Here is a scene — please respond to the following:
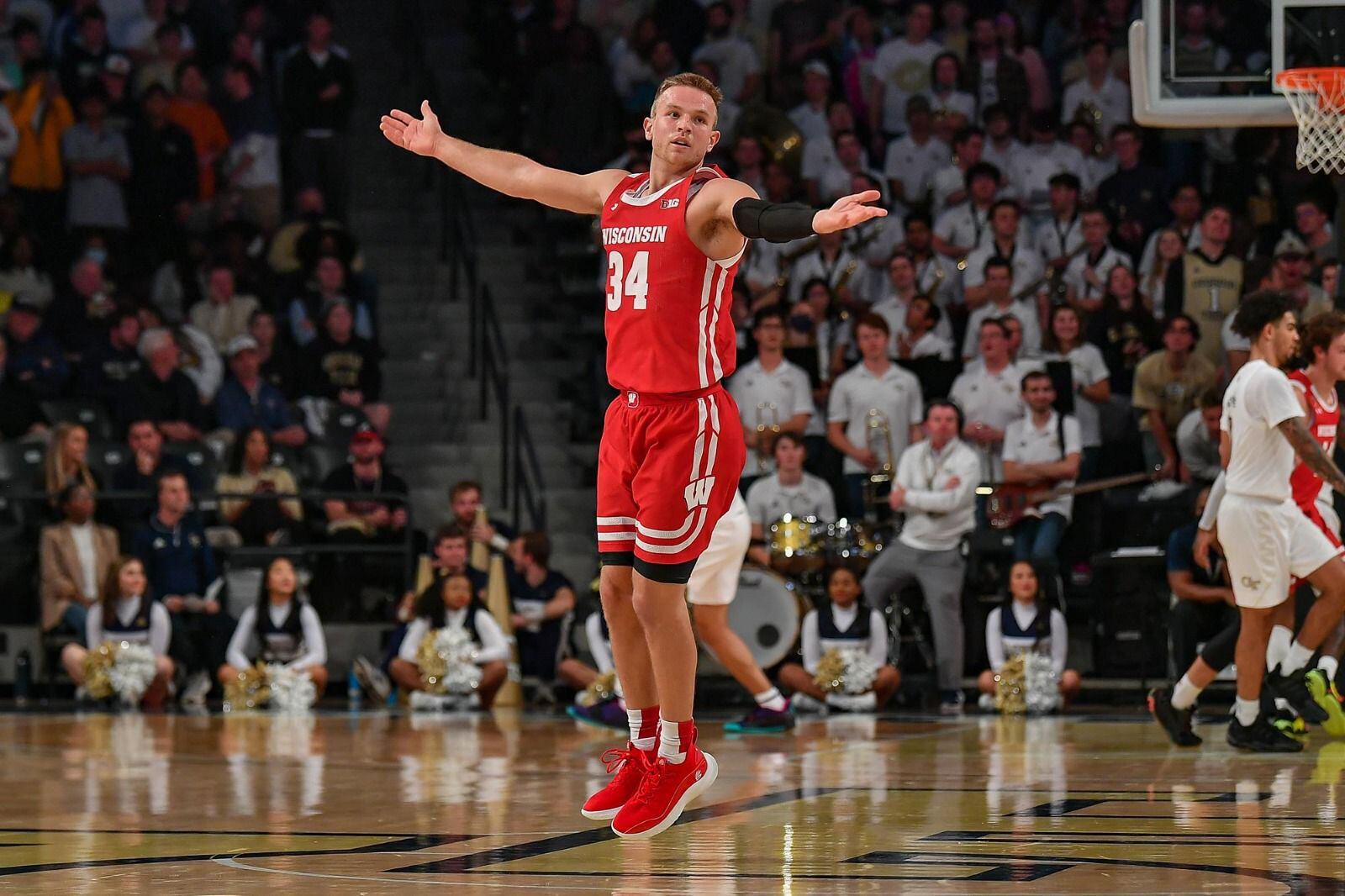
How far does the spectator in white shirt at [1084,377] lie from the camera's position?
48.2ft

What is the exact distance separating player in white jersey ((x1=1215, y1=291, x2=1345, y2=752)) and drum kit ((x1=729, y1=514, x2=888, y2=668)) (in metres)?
4.14

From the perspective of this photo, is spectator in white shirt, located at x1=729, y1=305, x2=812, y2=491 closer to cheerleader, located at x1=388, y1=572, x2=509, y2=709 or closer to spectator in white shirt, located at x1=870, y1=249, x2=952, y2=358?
spectator in white shirt, located at x1=870, y1=249, x2=952, y2=358

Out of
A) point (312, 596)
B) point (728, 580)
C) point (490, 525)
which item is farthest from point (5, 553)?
point (728, 580)

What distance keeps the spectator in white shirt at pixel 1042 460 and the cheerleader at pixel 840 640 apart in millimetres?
1171

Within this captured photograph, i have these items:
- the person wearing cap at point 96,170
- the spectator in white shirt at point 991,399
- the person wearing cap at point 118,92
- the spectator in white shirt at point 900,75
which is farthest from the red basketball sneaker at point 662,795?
the person wearing cap at point 118,92

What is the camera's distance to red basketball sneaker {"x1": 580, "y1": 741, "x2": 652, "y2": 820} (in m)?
6.64

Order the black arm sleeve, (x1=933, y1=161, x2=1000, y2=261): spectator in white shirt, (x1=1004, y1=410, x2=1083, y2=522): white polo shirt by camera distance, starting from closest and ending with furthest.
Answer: the black arm sleeve
(x1=1004, y1=410, x2=1083, y2=522): white polo shirt
(x1=933, y1=161, x2=1000, y2=261): spectator in white shirt

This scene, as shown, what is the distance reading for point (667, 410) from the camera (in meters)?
6.50

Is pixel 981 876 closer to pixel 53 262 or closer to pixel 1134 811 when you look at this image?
pixel 1134 811

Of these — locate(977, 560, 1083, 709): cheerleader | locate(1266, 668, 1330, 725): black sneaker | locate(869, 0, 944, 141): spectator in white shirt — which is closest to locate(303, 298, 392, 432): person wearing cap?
locate(869, 0, 944, 141): spectator in white shirt

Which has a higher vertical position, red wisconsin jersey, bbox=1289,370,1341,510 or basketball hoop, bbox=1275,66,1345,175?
basketball hoop, bbox=1275,66,1345,175

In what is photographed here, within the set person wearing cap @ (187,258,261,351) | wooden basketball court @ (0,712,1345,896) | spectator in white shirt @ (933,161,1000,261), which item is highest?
spectator in white shirt @ (933,161,1000,261)

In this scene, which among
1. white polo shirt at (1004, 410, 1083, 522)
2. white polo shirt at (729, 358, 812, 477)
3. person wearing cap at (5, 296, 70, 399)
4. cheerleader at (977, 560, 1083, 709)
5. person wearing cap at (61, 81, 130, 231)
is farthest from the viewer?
person wearing cap at (61, 81, 130, 231)

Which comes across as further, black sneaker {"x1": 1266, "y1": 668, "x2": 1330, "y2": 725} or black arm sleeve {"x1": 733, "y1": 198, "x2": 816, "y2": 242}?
black sneaker {"x1": 1266, "y1": 668, "x2": 1330, "y2": 725}
